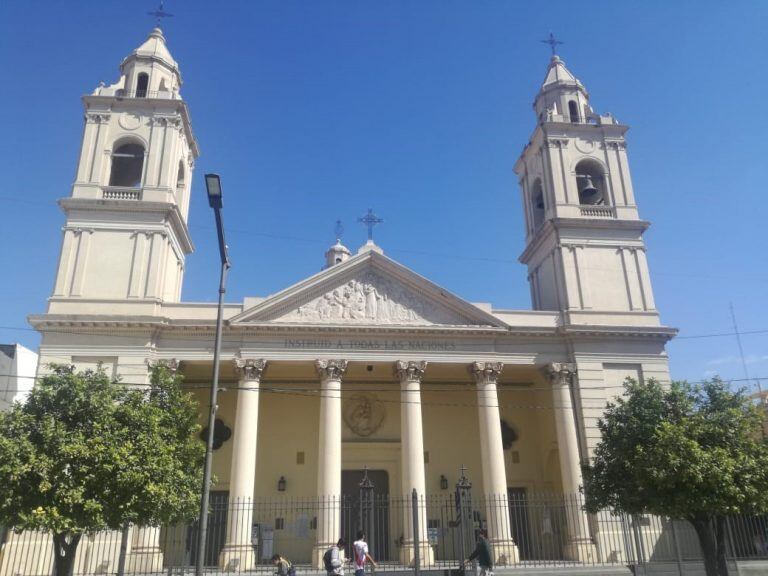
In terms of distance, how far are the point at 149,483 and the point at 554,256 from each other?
19.8 metres

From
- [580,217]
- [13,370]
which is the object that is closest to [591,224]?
[580,217]

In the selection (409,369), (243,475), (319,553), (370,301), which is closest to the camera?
(319,553)

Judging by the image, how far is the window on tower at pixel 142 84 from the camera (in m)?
29.1

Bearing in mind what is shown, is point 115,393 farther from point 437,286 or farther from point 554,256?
point 554,256

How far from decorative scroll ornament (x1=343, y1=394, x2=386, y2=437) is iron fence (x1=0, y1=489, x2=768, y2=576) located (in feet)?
10.0

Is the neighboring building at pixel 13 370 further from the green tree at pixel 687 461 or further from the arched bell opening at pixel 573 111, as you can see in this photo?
the arched bell opening at pixel 573 111

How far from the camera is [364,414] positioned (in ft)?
90.9

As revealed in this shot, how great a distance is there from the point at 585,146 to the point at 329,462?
19.2 m

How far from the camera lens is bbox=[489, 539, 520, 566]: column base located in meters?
21.5

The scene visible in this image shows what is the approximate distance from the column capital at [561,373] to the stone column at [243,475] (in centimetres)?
1154

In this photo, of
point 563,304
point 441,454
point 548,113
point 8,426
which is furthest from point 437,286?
point 8,426

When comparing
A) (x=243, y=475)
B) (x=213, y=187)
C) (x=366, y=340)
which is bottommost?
(x=243, y=475)

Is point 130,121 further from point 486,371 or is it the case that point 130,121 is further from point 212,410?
point 212,410

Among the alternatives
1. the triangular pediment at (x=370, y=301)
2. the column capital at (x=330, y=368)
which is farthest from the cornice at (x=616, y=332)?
the column capital at (x=330, y=368)
